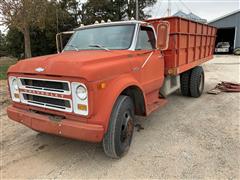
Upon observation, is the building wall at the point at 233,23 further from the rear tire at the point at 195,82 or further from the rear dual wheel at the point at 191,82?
the rear dual wheel at the point at 191,82

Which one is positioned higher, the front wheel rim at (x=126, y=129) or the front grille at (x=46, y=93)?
the front grille at (x=46, y=93)

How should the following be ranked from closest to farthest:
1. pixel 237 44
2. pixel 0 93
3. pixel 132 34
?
pixel 132 34 → pixel 0 93 → pixel 237 44

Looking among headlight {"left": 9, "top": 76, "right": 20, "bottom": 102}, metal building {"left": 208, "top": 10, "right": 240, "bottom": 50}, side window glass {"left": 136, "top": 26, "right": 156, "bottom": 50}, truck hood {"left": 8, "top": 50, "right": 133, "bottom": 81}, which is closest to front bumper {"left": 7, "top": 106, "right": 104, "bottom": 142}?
headlight {"left": 9, "top": 76, "right": 20, "bottom": 102}

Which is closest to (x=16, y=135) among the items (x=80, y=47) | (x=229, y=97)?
(x=80, y=47)

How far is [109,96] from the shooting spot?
297cm

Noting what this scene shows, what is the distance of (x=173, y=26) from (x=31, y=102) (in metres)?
3.48

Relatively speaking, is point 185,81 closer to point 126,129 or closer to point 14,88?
point 126,129

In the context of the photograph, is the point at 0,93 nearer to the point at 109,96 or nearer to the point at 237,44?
the point at 109,96

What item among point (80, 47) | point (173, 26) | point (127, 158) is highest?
point (173, 26)

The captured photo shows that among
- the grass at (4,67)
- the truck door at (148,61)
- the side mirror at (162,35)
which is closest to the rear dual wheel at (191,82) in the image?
the truck door at (148,61)

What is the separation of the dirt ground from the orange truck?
Answer: 1.24ft

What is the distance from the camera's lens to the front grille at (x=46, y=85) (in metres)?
2.93

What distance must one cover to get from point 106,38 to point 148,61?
0.90 metres

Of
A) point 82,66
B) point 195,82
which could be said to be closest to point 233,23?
point 195,82
